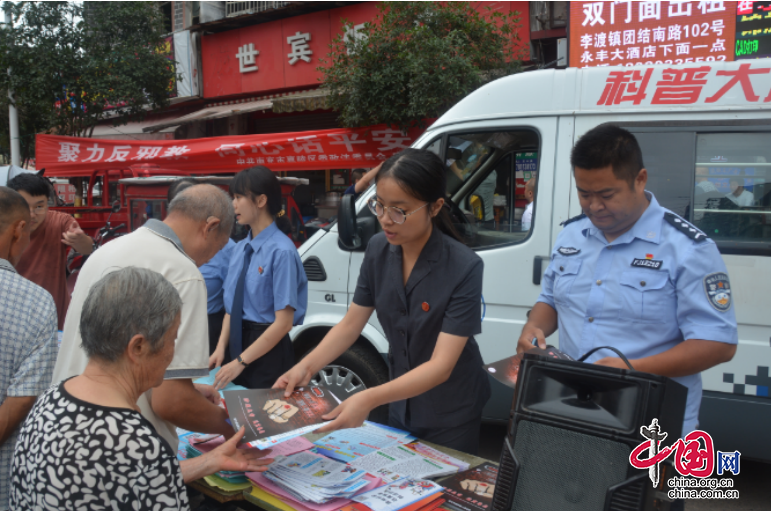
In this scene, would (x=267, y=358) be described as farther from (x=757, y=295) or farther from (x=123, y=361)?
(x=757, y=295)

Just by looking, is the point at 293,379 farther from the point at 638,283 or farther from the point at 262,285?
the point at 638,283

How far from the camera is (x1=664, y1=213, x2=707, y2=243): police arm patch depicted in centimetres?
169

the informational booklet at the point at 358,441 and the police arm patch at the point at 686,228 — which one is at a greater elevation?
the police arm patch at the point at 686,228

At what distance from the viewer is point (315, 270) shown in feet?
12.3

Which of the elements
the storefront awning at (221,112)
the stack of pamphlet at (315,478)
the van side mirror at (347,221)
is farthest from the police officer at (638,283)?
the storefront awning at (221,112)

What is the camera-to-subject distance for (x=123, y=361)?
1313mm

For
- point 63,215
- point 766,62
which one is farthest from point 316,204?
point 766,62

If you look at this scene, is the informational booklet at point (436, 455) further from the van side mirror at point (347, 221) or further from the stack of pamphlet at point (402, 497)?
the van side mirror at point (347, 221)

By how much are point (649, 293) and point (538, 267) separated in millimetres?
1392

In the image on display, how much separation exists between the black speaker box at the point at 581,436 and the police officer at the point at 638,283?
324 mm

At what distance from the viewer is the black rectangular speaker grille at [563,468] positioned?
1.17 m

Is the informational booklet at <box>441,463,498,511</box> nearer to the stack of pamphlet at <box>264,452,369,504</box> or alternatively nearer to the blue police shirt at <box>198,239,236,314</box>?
the stack of pamphlet at <box>264,452,369,504</box>

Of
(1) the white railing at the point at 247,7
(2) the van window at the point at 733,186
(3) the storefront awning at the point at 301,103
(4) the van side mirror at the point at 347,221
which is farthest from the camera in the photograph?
(1) the white railing at the point at 247,7

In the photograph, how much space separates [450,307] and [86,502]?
116 cm
